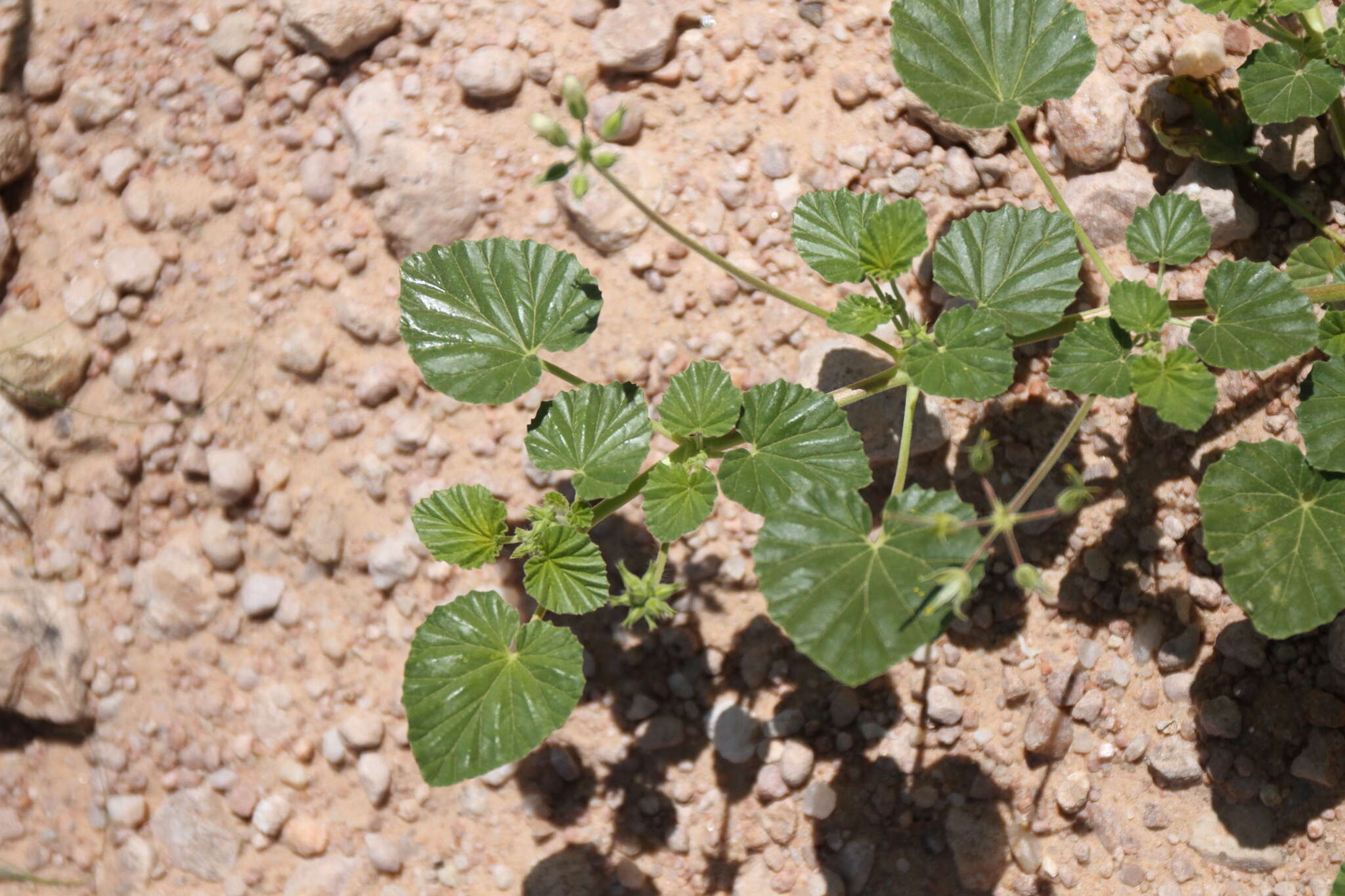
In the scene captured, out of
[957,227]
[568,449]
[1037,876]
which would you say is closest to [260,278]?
[568,449]

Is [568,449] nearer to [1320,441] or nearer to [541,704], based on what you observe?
[541,704]

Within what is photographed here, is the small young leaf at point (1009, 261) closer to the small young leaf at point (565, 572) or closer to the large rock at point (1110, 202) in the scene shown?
the large rock at point (1110, 202)

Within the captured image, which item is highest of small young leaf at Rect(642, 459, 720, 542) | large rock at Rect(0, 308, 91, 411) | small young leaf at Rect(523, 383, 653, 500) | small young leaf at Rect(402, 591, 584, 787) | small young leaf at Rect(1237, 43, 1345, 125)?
small young leaf at Rect(1237, 43, 1345, 125)

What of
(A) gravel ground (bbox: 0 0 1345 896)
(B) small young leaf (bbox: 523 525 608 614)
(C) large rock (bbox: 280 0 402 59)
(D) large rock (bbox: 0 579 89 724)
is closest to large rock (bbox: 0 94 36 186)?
(A) gravel ground (bbox: 0 0 1345 896)

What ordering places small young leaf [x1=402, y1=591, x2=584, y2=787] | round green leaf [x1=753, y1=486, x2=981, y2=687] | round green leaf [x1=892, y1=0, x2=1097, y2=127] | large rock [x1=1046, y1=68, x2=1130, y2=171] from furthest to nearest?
large rock [x1=1046, y1=68, x2=1130, y2=171], round green leaf [x1=892, y1=0, x2=1097, y2=127], small young leaf [x1=402, y1=591, x2=584, y2=787], round green leaf [x1=753, y1=486, x2=981, y2=687]

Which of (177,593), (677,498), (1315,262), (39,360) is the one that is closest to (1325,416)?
(1315,262)

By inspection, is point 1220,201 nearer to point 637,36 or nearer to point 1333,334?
point 1333,334

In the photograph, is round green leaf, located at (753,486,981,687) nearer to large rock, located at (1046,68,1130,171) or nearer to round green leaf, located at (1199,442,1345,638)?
round green leaf, located at (1199,442,1345,638)
